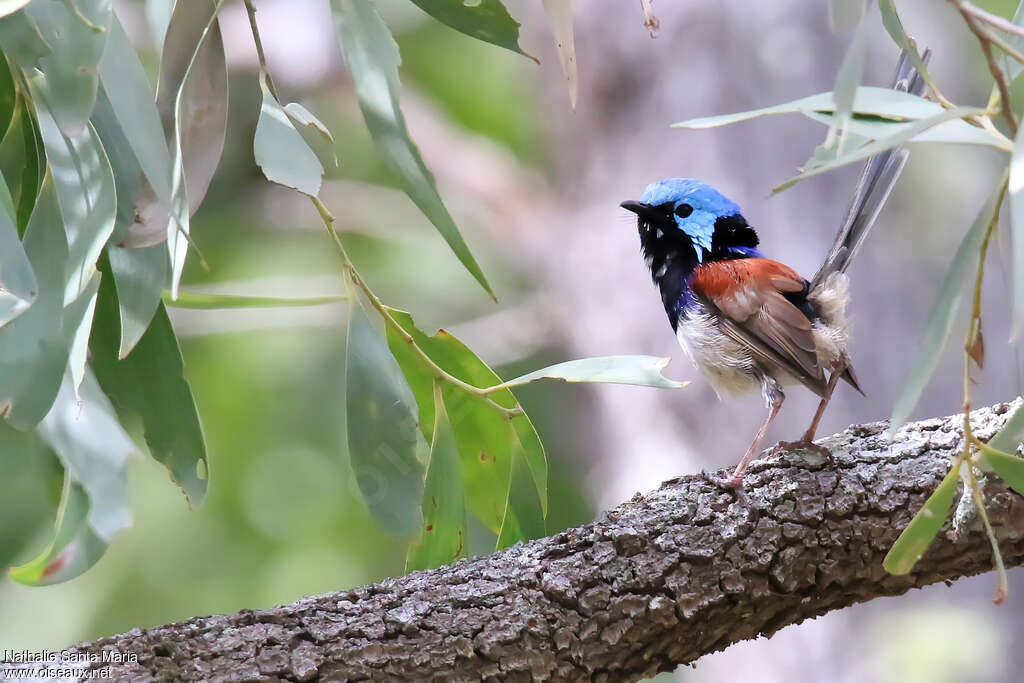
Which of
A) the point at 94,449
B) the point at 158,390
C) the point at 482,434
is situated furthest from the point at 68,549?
the point at 482,434

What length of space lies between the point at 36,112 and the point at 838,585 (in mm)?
2120

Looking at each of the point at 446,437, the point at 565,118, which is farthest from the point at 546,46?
the point at 446,437

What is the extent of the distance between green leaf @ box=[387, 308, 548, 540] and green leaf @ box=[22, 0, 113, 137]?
111cm

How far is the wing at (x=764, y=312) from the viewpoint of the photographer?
3.13 metres

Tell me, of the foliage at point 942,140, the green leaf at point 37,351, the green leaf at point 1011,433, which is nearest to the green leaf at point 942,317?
the foliage at point 942,140

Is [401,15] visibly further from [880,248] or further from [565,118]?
[880,248]

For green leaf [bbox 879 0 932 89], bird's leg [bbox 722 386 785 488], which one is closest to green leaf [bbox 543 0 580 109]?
green leaf [bbox 879 0 932 89]

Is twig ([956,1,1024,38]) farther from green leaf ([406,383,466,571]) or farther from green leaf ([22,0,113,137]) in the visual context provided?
green leaf ([406,383,466,571])

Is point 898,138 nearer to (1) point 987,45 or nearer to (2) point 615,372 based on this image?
(1) point 987,45

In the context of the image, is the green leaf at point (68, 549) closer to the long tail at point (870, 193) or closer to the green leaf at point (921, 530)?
the green leaf at point (921, 530)

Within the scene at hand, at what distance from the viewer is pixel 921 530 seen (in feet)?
6.41

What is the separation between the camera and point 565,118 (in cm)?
653

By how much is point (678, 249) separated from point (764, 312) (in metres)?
0.61

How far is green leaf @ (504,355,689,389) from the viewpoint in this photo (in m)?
2.40
